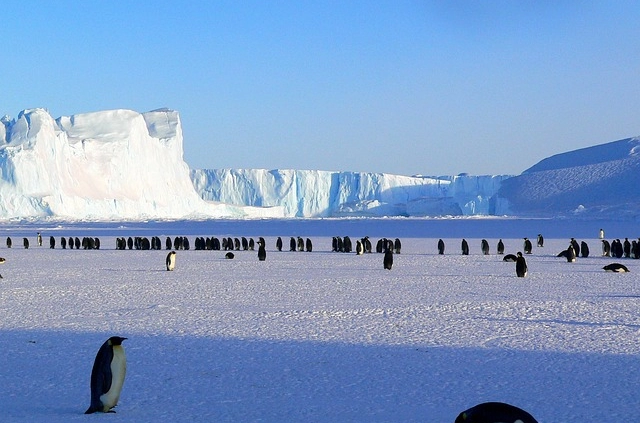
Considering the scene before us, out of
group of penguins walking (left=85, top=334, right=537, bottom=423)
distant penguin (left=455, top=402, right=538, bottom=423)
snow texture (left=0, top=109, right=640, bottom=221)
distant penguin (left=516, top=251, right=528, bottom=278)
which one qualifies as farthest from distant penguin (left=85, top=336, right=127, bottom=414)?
snow texture (left=0, top=109, right=640, bottom=221)

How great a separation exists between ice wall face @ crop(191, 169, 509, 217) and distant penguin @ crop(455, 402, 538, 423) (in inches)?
3099

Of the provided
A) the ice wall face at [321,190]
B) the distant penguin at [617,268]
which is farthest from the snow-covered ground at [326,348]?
the ice wall face at [321,190]

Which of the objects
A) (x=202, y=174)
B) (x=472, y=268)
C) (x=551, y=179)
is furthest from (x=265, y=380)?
(x=202, y=174)

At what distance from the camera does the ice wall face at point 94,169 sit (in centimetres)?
5812

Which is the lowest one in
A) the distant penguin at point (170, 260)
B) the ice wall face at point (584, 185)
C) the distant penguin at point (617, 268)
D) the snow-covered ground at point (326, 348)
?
the distant penguin at point (617, 268)

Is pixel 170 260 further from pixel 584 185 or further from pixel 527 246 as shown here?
pixel 584 185

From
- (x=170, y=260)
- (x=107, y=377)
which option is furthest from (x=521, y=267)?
(x=107, y=377)

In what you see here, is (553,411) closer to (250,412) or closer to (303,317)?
(250,412)

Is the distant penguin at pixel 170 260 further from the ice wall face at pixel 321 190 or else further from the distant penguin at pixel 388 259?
the ice wall face at pixel 321 190

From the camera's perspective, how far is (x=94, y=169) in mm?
63281

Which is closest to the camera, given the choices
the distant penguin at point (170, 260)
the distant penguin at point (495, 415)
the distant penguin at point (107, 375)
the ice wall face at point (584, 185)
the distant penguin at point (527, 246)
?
the distant penguin at point (495, 415)

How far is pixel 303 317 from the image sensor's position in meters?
8.11

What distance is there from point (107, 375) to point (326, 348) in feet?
7.84

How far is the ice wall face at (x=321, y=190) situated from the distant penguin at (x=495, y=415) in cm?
7871
